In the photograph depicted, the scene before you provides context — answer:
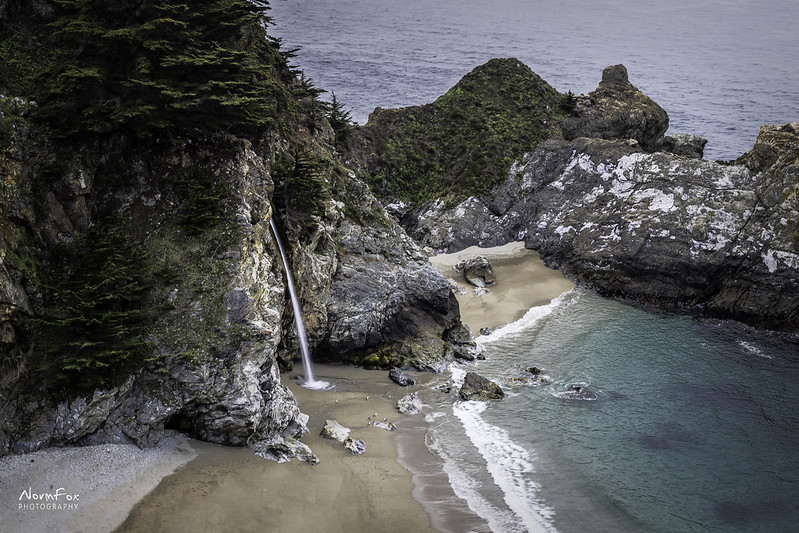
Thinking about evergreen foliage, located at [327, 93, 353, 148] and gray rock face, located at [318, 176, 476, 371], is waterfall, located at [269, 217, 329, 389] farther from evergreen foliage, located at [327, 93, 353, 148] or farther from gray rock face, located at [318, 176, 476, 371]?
evergreen foliage, located at [327, 93, 353, 148]

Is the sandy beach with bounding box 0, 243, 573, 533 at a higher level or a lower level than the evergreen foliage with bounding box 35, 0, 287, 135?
lower

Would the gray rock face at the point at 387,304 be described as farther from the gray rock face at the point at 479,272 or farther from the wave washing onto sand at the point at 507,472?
the gray rock face at the point at 479,272

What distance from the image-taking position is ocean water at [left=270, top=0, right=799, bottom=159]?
6712cm

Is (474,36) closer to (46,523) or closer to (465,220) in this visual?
(465,220)

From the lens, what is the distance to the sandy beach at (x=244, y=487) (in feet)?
46.4

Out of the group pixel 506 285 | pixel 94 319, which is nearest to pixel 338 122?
pixel 506 285

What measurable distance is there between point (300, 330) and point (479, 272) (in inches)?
561

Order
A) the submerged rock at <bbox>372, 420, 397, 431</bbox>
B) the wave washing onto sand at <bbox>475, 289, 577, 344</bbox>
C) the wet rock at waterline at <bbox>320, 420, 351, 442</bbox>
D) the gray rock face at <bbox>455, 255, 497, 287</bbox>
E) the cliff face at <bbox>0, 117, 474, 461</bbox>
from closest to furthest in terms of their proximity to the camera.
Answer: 1. the cliff face at <bbox>0, 117, 474, 461</bbox>
2. the wet rock at waterline at <bbox>320, 420, 351, 442</bbox>
3. the submerged rock at <bbox>372, 420, 397, 431</bbox>
4. the wave washing onto sand at <bbox>475, 289, 577, 344</bbox>
5. the gray rock face at <bbox>455, 255, 497, 287</bbox>

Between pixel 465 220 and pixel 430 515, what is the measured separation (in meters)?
26.1

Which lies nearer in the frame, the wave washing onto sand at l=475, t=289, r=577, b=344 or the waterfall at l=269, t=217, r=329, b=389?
the waterfall at l=269, t=217, r=329, b=389

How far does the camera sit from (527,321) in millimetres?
30281

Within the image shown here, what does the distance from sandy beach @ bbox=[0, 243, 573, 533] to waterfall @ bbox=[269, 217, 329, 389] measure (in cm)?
202

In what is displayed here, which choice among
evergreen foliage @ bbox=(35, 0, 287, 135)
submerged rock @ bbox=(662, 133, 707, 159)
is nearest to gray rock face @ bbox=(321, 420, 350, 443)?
evergreen foliage @ bbox=(35, 0, 287, 135)

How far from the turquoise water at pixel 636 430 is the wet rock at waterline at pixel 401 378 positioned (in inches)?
67.7
